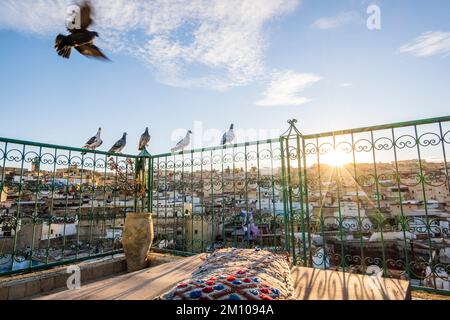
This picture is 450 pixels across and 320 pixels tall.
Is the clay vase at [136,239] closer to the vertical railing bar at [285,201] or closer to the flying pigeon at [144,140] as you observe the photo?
the flying pigeon at [144,140]

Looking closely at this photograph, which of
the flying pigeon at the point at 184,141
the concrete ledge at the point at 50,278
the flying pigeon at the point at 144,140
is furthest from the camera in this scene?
the flying pigeon at the point at 144,140

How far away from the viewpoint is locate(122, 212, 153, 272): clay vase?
4891 mm

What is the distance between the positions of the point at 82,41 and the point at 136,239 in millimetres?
4110

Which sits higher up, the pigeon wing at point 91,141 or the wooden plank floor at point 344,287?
the pigeon wing at point 91,141

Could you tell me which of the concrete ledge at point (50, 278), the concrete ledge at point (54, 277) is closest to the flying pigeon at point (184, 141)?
the concrete ledge at point (54, 277)

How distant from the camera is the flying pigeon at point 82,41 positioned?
5.11 metres

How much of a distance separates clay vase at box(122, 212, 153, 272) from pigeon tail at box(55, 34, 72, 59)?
3.63 m

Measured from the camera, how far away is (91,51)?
5.21 metres

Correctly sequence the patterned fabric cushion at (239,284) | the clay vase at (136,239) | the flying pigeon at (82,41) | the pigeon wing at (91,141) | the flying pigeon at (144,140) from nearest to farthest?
the patterned fabric cushion at (239,284), the clay vase at (136,239), the flying pigeon at (82,41), the pigeon wing at (91,141), the flying pigeon at (144,140)

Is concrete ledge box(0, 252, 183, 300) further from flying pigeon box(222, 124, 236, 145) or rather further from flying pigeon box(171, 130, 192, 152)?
flying pigeon box(222, 124, 236, 145)

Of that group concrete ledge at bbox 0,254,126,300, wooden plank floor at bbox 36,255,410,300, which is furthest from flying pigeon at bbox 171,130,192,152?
wooden plank floor at bbox 36,255,410,300

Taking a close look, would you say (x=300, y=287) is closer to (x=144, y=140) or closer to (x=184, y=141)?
(x=184, y=141)
